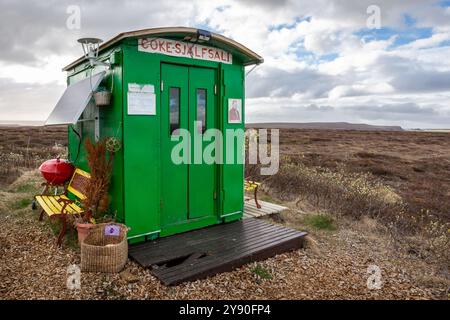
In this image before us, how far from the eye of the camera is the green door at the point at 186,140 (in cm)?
530

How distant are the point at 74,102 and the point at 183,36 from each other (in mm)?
1975

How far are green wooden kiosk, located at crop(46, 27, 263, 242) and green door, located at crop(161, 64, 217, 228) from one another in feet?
0.05

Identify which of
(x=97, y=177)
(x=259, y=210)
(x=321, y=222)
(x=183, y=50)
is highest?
(x=183, y=50)

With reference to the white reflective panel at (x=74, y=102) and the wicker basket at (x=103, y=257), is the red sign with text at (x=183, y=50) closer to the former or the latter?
Answer: the white reflective panel at (x=74, y=102)

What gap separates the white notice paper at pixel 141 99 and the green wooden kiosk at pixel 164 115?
14mm

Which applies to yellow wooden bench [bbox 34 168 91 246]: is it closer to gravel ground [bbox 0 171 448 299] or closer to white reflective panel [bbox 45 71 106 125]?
gravel ground [bbox 0 171 448 299]

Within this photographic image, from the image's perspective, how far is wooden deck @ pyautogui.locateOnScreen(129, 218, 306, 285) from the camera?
14.3ft

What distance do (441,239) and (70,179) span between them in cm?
708

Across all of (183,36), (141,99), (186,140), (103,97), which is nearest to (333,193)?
(186,140)

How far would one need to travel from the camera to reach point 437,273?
4.93 m

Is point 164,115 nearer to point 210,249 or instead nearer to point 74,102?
point 74,102

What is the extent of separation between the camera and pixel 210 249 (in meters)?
4.95

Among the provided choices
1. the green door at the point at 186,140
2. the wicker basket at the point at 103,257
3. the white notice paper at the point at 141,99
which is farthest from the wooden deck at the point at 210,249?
the white notice paper at the point at 141,99
